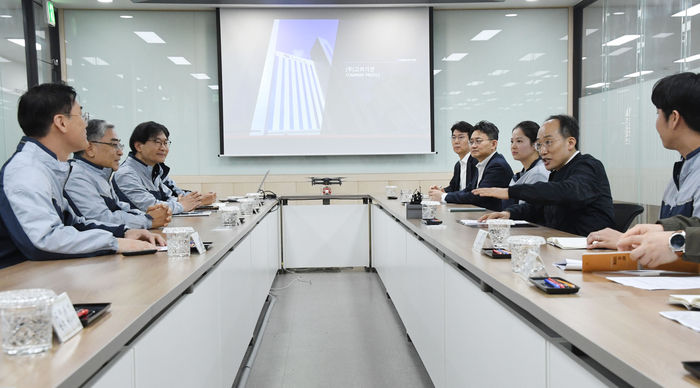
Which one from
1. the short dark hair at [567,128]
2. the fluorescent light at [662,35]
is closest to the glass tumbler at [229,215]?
the short dark hair at [567,128]

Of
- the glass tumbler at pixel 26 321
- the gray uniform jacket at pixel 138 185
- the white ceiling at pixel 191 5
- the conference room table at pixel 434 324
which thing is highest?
the white ceiling at pixel 191 5

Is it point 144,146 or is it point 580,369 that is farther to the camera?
point 144,146

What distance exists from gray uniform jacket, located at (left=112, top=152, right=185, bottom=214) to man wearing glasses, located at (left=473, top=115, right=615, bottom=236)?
7.99 feet

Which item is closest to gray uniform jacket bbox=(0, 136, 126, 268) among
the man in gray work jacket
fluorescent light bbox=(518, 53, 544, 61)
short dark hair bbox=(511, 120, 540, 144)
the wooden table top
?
the man in gray work jacket

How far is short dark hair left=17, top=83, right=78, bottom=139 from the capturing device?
1.91 m

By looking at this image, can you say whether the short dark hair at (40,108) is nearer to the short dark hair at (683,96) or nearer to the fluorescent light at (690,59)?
the short dark hair at (683,96)

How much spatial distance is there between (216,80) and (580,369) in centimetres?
629

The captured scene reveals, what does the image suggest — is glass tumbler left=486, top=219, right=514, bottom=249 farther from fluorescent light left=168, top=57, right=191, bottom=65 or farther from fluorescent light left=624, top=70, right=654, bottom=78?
fluorescent light left=168, top=57, right=191, bottom=65

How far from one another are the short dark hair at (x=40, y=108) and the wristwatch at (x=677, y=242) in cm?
217

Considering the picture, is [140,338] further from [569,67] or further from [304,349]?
[569,67]

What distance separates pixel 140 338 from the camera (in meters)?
1.10

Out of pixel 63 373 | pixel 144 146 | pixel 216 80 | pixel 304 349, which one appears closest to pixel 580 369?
pixel 63 373

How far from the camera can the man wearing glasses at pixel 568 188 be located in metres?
2.51

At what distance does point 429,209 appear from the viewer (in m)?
2.80
